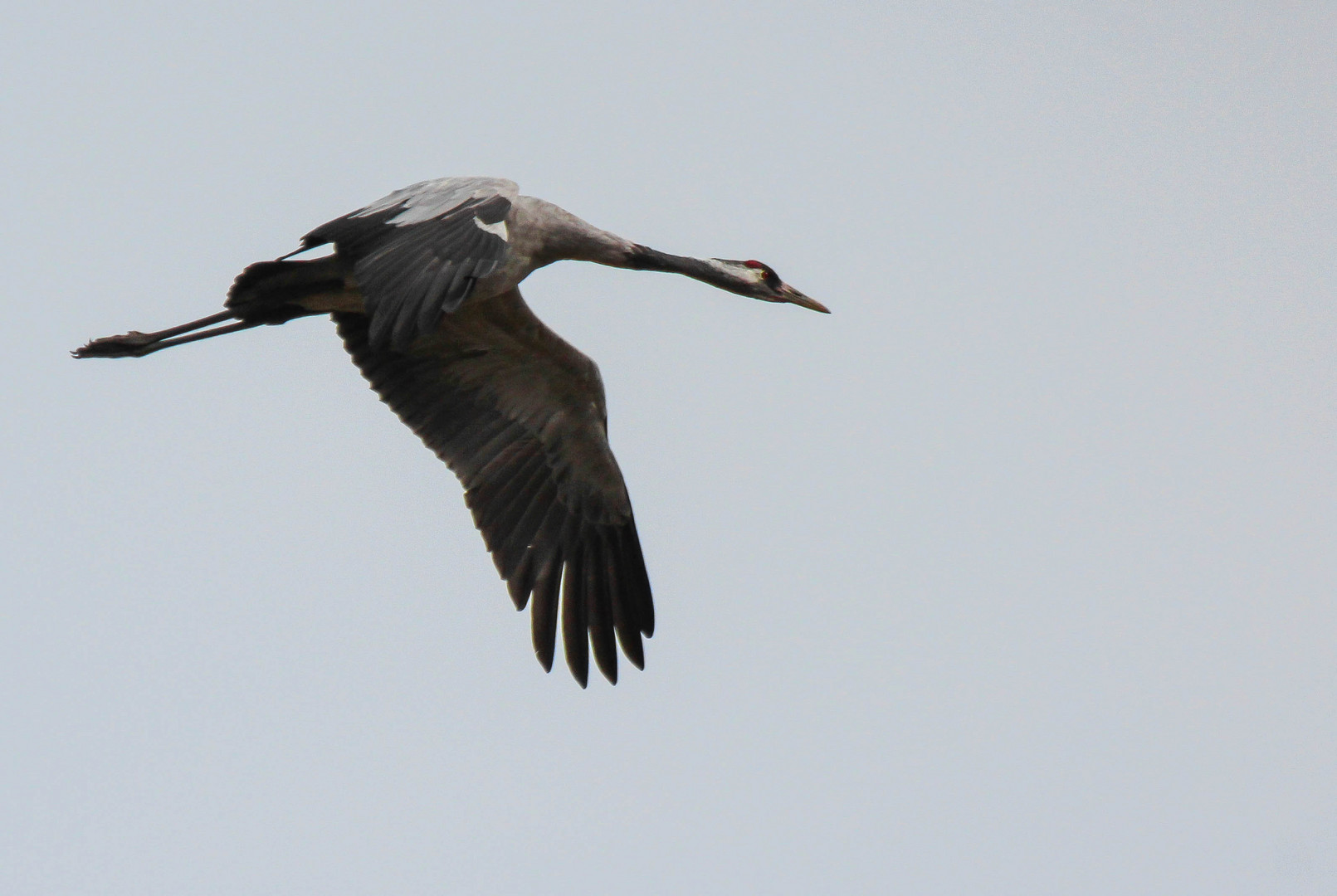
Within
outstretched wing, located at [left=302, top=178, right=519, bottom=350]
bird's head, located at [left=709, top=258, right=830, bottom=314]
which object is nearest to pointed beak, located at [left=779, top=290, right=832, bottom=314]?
bird's head, located at [left=709, top=258, right=830, bottom=314]

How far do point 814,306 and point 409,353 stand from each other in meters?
2.82

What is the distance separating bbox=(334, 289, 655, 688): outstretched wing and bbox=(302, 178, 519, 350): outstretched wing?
4.86 ft

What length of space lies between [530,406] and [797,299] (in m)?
2.00

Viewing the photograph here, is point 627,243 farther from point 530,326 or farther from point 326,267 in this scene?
point 326,267

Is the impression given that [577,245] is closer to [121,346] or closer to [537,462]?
[537,462]

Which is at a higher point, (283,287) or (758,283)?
(758,283)

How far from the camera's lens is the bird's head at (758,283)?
12.1m

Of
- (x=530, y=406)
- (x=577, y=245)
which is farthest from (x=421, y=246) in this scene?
(x=530, y=406)

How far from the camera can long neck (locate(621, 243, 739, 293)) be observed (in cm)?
1129

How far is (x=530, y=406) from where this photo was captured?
38.9 feet

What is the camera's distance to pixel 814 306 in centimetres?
1219

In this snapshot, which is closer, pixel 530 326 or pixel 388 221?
pixel 388 221

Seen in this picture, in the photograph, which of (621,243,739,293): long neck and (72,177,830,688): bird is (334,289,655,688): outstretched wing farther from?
(621,243,739,293): long neck

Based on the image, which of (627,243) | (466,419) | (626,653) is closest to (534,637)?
(626,653)
